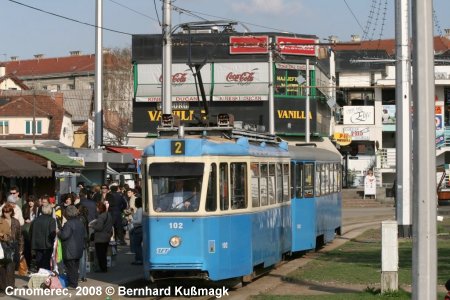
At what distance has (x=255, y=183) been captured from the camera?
816 inches

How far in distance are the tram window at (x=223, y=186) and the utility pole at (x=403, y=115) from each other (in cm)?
1365

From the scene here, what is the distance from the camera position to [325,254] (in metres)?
29.0

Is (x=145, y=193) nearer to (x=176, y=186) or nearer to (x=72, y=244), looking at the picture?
(x=176, y=186)

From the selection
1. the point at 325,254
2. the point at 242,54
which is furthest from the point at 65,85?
the point at 325,254

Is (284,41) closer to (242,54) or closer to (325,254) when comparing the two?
(242,54)

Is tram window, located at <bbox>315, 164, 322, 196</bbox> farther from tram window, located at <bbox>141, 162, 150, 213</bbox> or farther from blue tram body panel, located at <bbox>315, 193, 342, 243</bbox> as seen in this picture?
tram window, located at <bbox>141, 162, 150, 213</bbox>

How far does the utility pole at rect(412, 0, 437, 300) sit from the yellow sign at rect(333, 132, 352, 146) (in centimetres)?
6553

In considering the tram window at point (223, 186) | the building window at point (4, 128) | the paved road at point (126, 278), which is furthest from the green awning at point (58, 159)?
the building window at point (4, 128)

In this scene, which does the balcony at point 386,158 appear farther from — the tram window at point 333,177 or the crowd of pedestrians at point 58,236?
the crowd of pedestrians at point 58,236

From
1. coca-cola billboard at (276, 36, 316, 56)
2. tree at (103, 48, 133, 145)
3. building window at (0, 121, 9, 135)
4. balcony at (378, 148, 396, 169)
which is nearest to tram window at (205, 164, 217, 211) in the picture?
coca-cola billboard at (276, 36, 316, 56)

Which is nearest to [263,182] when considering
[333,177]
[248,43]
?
[333,177]

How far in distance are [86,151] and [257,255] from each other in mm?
17328

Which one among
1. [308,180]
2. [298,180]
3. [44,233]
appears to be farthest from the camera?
[308,180]

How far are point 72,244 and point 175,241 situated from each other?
7.34 feet
